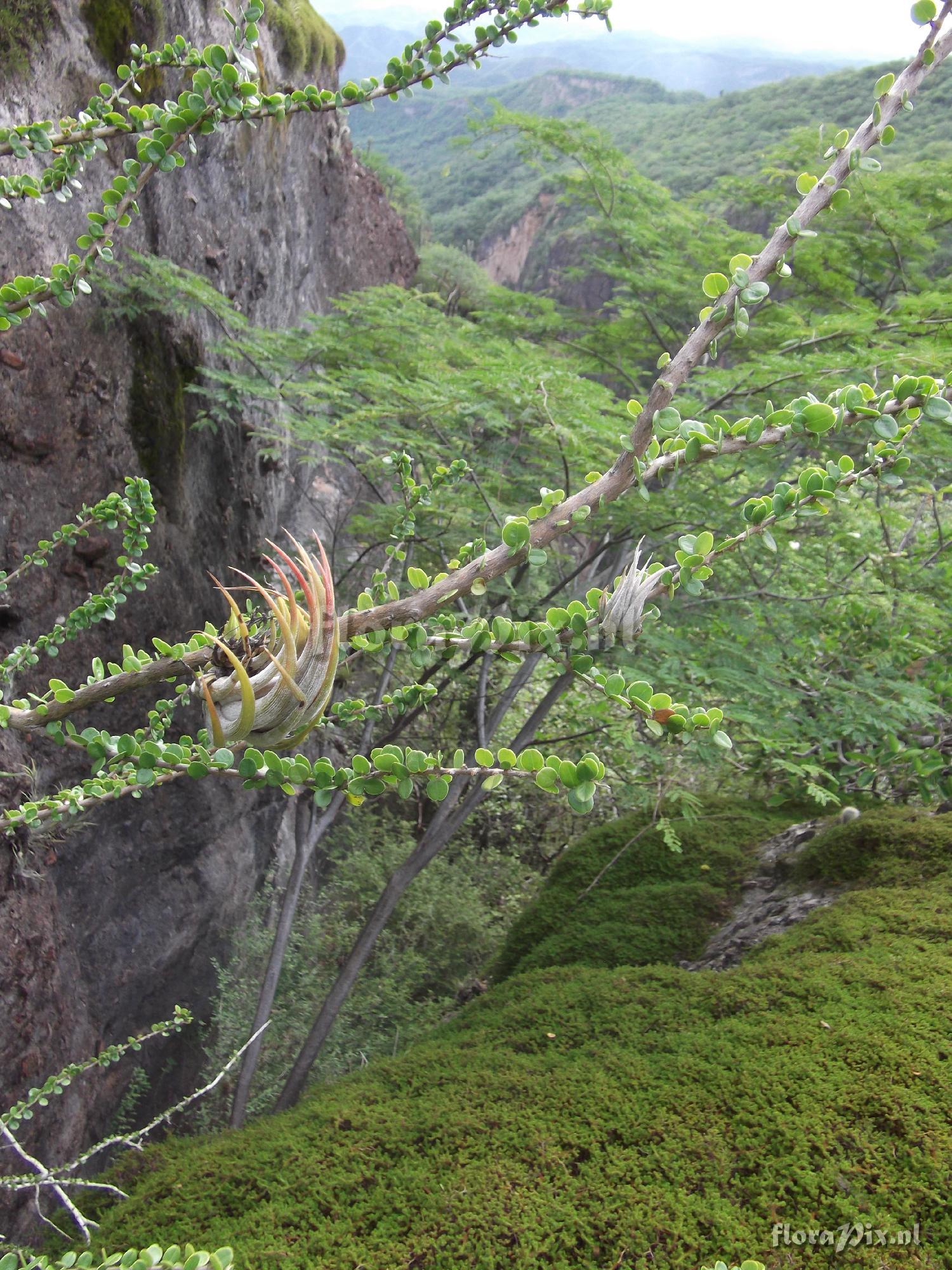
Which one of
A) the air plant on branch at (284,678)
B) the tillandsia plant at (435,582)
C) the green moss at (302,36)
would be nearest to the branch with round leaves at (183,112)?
the tillandsia plant at (435,582)

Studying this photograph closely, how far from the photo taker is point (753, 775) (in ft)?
A: 18.0

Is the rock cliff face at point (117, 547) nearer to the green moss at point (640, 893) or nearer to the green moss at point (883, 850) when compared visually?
the green moss at point (640, 893)

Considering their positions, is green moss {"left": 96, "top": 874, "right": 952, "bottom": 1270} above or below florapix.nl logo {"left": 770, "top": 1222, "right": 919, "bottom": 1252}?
below

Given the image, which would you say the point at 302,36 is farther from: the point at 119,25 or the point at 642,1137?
the point at 642,1137

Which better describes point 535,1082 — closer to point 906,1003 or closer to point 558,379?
point 906,1003

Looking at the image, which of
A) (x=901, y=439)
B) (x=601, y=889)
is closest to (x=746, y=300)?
(x=901, y=439)

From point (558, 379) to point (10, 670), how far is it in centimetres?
308

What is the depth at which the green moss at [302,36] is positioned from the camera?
729 cm

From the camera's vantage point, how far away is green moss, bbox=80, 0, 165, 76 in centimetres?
421

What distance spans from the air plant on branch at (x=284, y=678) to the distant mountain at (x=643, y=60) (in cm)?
4587

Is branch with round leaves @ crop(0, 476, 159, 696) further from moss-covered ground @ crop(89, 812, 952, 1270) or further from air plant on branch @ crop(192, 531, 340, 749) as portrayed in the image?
moss-covered ground @ crop(89, 812, 952, 1270)

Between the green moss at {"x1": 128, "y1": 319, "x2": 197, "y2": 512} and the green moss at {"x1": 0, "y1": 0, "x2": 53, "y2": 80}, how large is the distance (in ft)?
4.44

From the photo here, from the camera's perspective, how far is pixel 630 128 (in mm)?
23453

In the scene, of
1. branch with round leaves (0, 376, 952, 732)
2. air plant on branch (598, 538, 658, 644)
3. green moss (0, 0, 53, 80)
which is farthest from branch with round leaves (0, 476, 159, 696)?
green moss (0, 0, 53, 80)
